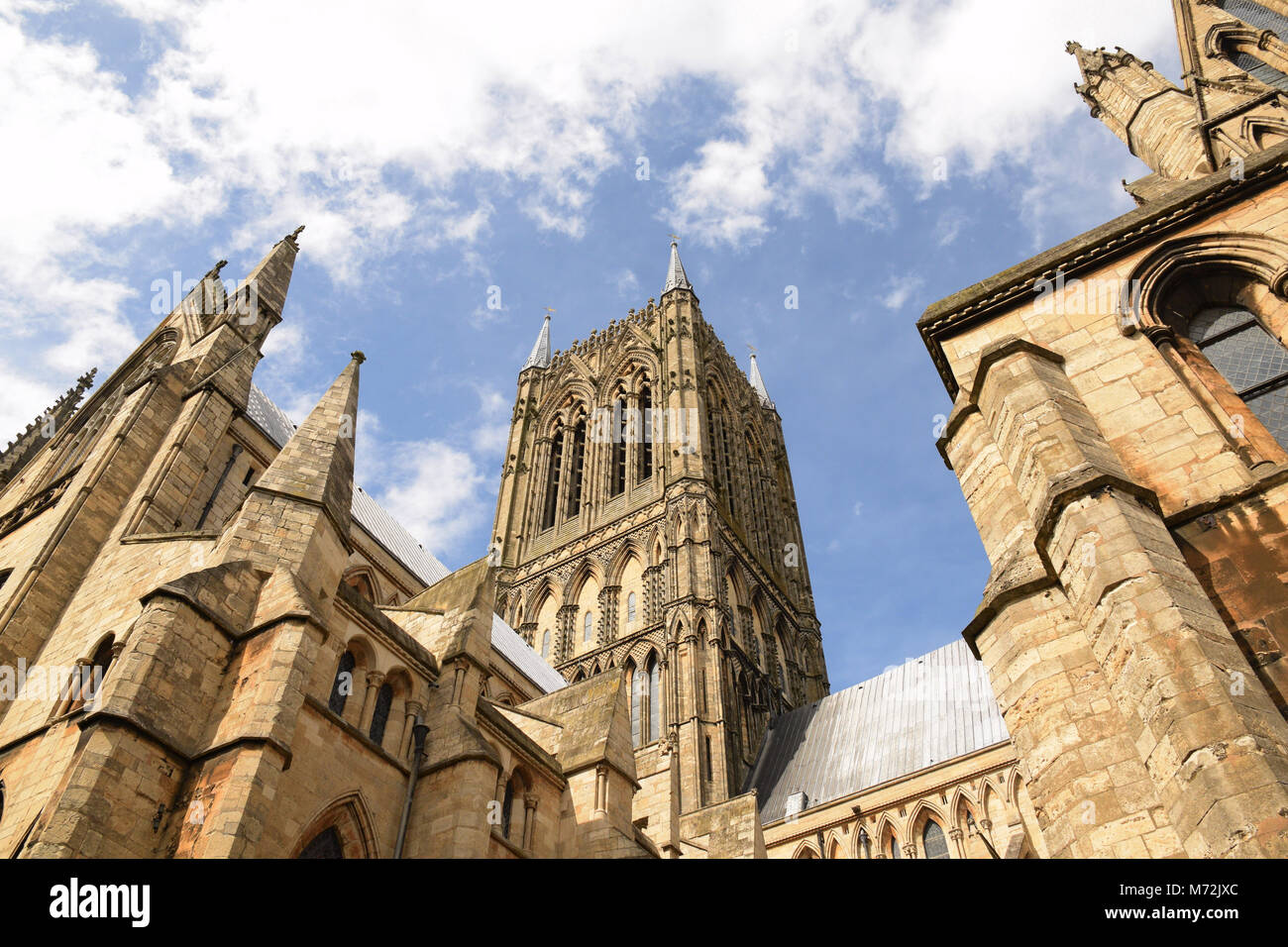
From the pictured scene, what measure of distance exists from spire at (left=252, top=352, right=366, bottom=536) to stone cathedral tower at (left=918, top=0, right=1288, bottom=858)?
7.29 metres

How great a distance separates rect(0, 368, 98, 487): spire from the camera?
19.1 metres

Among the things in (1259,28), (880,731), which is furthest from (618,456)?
(1259,28)

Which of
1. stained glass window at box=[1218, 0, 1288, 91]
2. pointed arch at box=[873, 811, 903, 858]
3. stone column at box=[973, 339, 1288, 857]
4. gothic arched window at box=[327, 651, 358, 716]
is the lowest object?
stone column at box=[973, 339, 1288, 857]

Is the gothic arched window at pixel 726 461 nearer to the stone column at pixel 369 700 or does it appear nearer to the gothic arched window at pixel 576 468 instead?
the gothic arched window at pixel 576 468

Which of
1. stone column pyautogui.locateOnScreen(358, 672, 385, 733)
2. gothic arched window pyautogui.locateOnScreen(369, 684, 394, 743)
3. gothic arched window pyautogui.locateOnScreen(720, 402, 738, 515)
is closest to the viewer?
stone column pyautogui.locateOnScreen(358, 672, 385, 733)

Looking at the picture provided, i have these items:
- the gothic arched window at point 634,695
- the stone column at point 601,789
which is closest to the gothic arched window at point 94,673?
the stone column at point 601,789

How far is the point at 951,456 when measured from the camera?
8562 mm

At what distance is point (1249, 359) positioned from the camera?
7.73m

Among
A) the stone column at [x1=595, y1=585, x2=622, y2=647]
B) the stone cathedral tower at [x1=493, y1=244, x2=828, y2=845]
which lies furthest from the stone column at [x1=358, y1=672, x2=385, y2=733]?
the stone column at [x1=595, y1=585, x2=622, y2=647]

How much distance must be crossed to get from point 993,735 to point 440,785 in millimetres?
20391

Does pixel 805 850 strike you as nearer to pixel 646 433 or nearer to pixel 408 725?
pixel 408 725

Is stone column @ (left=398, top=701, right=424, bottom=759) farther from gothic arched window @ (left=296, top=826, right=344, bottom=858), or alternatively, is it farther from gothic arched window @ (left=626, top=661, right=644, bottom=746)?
gothic arched window @ (left=626, top=661, right=644, bottom=746)
